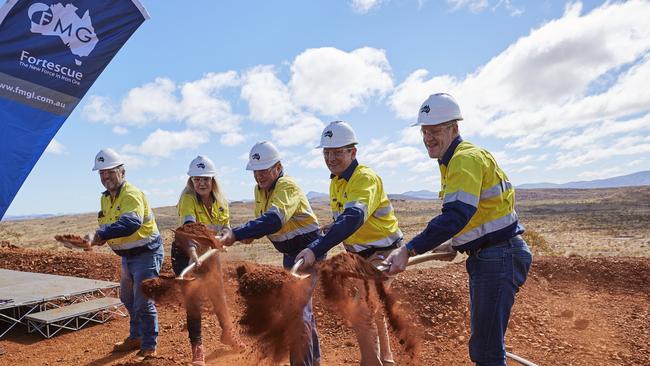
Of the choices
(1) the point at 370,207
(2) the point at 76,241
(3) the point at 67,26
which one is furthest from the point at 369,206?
(2) the point at 76,241

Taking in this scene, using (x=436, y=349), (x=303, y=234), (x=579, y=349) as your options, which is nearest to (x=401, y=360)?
(x=436, y=349)

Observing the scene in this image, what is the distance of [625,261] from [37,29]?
10.1 meters

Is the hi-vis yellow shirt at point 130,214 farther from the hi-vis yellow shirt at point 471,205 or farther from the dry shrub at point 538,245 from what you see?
the dry shrub at point 538,245

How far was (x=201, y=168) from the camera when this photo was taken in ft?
16.3

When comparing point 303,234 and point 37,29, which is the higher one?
point 37,29

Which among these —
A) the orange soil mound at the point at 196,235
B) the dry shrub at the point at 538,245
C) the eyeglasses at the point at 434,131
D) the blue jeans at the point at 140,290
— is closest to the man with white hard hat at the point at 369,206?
the eyeglasses at the point at 434,131

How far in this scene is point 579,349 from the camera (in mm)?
5434

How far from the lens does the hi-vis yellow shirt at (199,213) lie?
4961 mm

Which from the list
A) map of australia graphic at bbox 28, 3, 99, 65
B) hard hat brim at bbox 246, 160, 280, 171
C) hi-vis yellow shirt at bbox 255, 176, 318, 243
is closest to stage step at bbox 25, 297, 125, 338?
hi-vis yellow shirt at bbox 255, 176, 318, 243

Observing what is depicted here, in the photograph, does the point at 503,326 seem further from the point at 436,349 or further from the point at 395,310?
the point at 436,349

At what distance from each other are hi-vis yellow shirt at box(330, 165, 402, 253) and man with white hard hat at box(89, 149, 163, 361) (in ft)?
7.61

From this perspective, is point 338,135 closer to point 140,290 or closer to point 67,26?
point 67,26

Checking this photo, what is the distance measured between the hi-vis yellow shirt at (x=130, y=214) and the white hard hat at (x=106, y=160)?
257 millimetres

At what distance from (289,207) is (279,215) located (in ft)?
0.42
